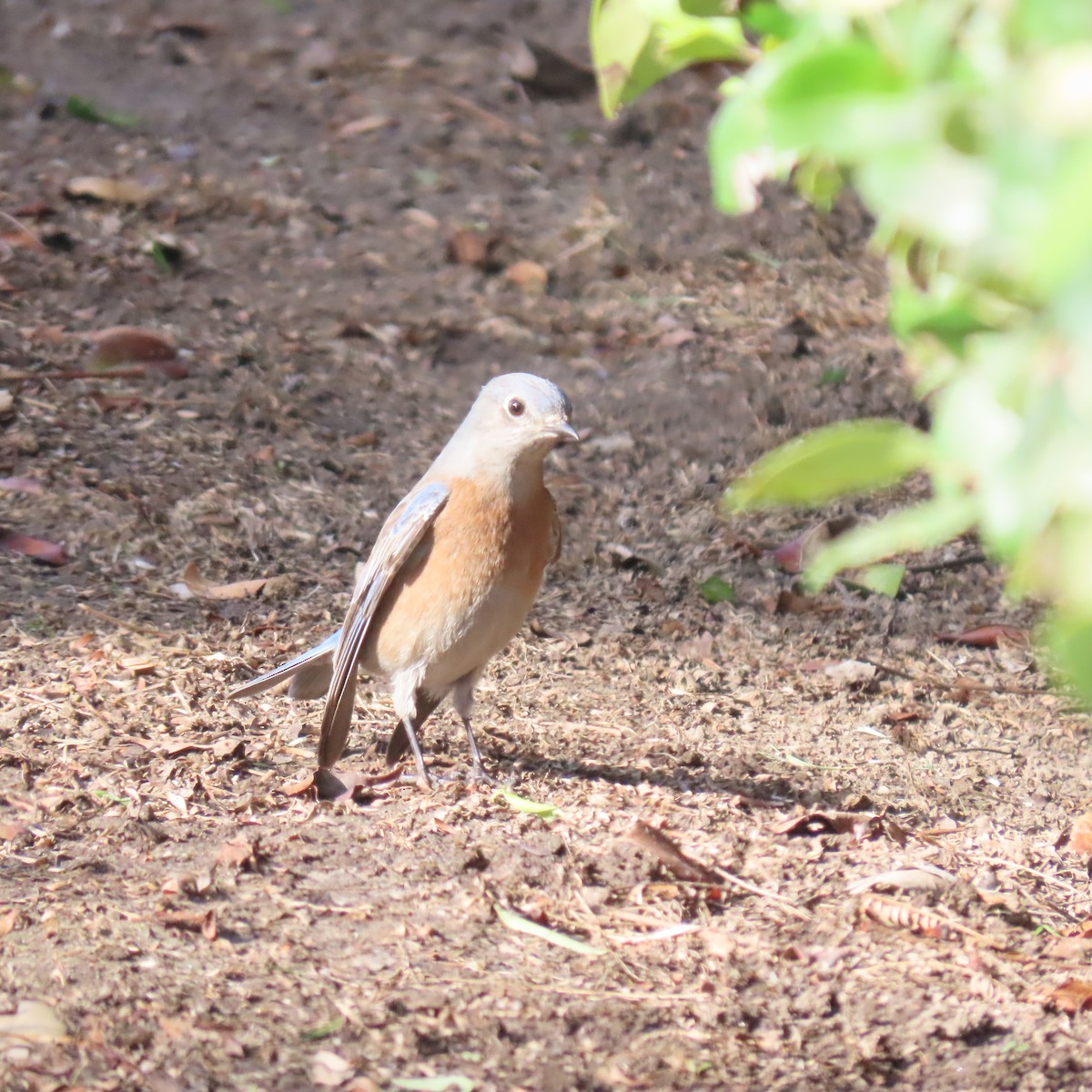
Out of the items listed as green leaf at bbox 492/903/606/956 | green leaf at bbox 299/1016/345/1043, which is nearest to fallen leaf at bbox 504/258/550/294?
green leaf at bbox 492/903/606/956

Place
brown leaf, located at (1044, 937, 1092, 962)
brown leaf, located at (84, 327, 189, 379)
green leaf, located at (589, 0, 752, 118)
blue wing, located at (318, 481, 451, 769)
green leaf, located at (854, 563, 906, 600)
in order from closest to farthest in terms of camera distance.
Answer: green leaf, located at (589, 0, 752, 118)
brown leaf, located at (1044, 937, 1092, 962)
blue wing, located at (318, 481, 451, 769)
green leaf, located at (854, 563, 906, 600)
brown leaf, located at (84, 327, 189, 379)

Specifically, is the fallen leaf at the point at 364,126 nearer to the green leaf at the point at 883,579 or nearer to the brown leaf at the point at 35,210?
the brown leaf at the point at 35,210

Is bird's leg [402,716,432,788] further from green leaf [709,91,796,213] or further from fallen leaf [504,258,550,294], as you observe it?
fallen leaf [504,258,550,294]

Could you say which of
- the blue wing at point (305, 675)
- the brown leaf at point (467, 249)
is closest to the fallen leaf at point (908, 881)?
the blue wing at point (305, 675)

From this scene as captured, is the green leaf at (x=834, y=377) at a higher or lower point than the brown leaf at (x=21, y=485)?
higher

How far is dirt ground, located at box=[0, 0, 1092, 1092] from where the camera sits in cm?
334

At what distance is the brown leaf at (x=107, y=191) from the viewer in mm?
8766

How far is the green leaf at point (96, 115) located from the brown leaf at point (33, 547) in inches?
192

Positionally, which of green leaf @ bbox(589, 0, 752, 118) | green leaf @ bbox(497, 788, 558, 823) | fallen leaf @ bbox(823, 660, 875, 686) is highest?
green leaf @ bbox(589, 0, 752, 118)

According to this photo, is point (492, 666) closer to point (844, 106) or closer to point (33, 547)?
point (33, 547)

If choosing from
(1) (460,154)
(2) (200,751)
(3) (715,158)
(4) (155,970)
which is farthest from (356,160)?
(3) (715,158)

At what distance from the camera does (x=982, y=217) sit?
1.11m

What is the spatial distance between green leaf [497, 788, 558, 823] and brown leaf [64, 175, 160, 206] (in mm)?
5746

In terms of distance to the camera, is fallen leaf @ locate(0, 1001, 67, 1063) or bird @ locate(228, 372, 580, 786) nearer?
fallen leaf @ locate(0, 1001, 67, 1063)
